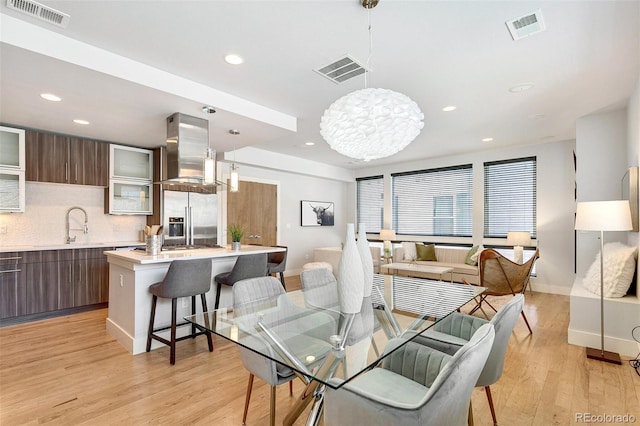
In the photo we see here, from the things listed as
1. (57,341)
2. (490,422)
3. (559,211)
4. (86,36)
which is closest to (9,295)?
(57,341)

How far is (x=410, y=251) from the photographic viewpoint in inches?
262

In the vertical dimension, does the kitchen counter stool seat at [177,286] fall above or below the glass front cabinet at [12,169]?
below

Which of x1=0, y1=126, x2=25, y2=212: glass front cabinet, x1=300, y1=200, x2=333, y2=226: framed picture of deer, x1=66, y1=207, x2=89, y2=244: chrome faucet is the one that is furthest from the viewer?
x1=300, y1=200, x2=333, y2=226: framed picture of deer

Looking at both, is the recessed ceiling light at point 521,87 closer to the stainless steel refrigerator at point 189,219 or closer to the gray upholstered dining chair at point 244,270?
the gray upholstered dining chair at point 244,270

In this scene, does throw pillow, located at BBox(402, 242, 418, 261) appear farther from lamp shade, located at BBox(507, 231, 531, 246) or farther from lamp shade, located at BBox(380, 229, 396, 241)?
lamp shade, located at BBox(507, 231, 531, 246)

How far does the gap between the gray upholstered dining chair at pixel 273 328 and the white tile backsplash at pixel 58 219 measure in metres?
3.82

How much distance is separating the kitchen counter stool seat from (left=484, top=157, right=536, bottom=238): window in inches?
216

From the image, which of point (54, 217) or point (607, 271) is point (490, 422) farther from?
point (54, 217)

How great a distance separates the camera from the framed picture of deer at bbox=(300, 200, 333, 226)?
7480 mm

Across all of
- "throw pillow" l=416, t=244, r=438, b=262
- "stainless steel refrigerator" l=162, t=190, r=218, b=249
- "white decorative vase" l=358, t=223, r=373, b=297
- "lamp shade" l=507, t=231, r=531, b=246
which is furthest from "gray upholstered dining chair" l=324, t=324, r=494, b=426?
"throw pillow" l=416, t=244, r=438, b=262

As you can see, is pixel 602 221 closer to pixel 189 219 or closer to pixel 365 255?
pixel 365 255

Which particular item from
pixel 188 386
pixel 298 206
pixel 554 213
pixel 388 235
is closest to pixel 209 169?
pixel 188 386

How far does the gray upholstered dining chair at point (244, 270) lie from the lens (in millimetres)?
3376

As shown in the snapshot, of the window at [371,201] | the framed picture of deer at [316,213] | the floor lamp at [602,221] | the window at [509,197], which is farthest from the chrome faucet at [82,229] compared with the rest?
the window at [509,197]
